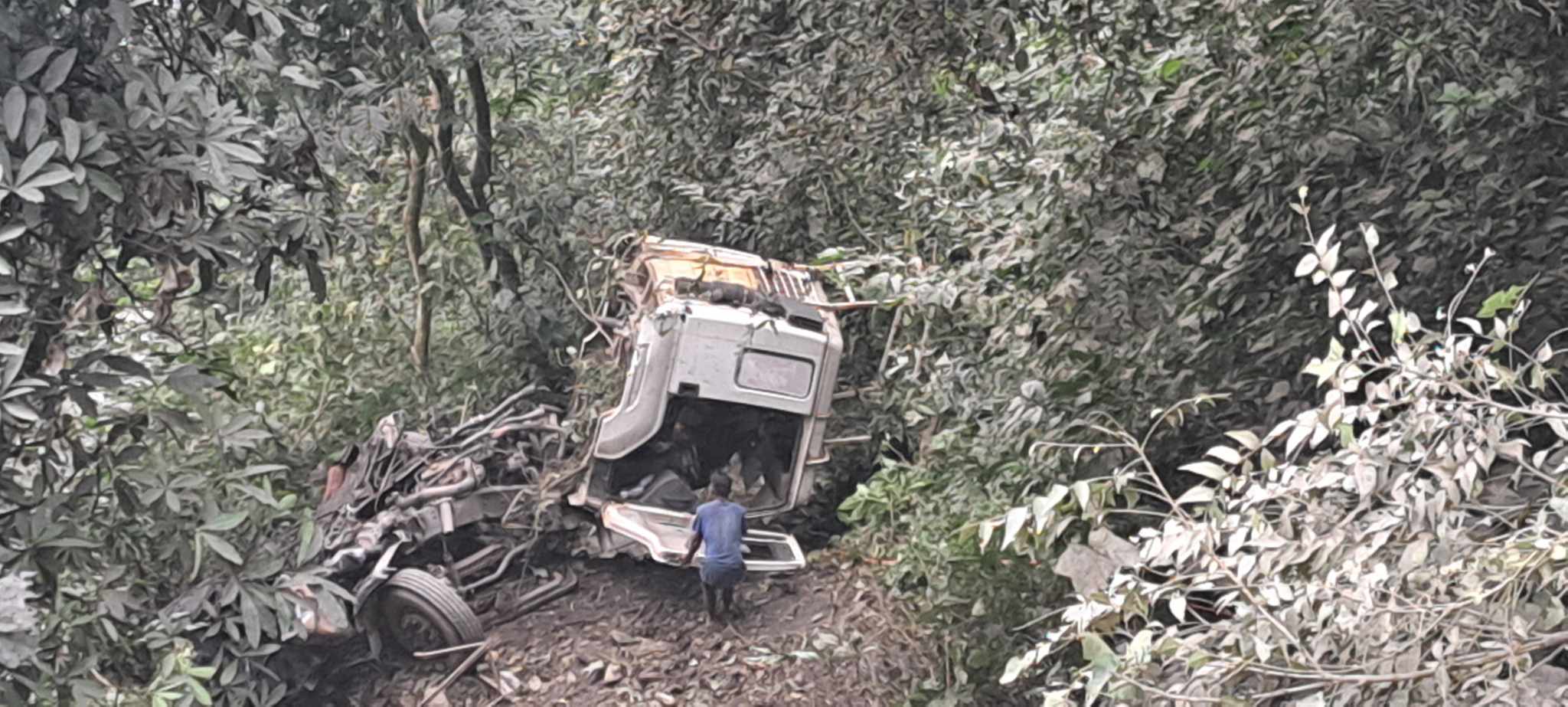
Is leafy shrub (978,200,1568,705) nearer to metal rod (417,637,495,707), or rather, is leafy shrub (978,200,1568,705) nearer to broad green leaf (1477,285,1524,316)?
broad green leaf (1477,285,1524,316)

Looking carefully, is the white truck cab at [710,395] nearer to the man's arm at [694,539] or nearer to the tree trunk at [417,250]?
the man's arm at [694,539]

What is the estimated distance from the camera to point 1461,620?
3.07 meters

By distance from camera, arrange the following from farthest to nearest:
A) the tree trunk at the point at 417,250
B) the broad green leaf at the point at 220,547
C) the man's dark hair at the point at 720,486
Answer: the tree trunk at the point at 417,250 → the man's dark hair at the point at 720,486 → the broad green leaf at the point at 220,547

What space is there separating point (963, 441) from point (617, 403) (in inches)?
104

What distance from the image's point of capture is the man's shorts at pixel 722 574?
8.69m

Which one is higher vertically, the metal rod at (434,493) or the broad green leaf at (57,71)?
the broad green leaf at (57,71)

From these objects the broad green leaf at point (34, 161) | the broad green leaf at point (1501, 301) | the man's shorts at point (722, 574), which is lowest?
the man's shorts at point (722, 574)

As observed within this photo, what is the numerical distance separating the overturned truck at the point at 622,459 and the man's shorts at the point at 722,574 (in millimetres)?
257

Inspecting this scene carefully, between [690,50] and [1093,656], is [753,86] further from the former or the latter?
[1093,656]

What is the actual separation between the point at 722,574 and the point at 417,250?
14.8ft

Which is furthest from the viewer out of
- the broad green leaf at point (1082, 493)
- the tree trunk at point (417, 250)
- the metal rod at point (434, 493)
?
the tree trunk at point (417, 250)

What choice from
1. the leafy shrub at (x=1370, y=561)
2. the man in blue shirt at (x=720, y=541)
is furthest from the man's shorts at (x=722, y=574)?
the leafy shrub at (x=1370, y=561)

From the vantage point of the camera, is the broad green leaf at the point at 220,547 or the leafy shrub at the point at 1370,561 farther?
the broad green leaf at the point at 220,547

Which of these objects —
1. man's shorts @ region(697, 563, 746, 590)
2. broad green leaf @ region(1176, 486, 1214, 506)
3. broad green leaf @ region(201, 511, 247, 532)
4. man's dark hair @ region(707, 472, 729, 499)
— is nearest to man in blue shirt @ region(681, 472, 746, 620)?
man's shorts @ region(697, 563, 746, 590)
